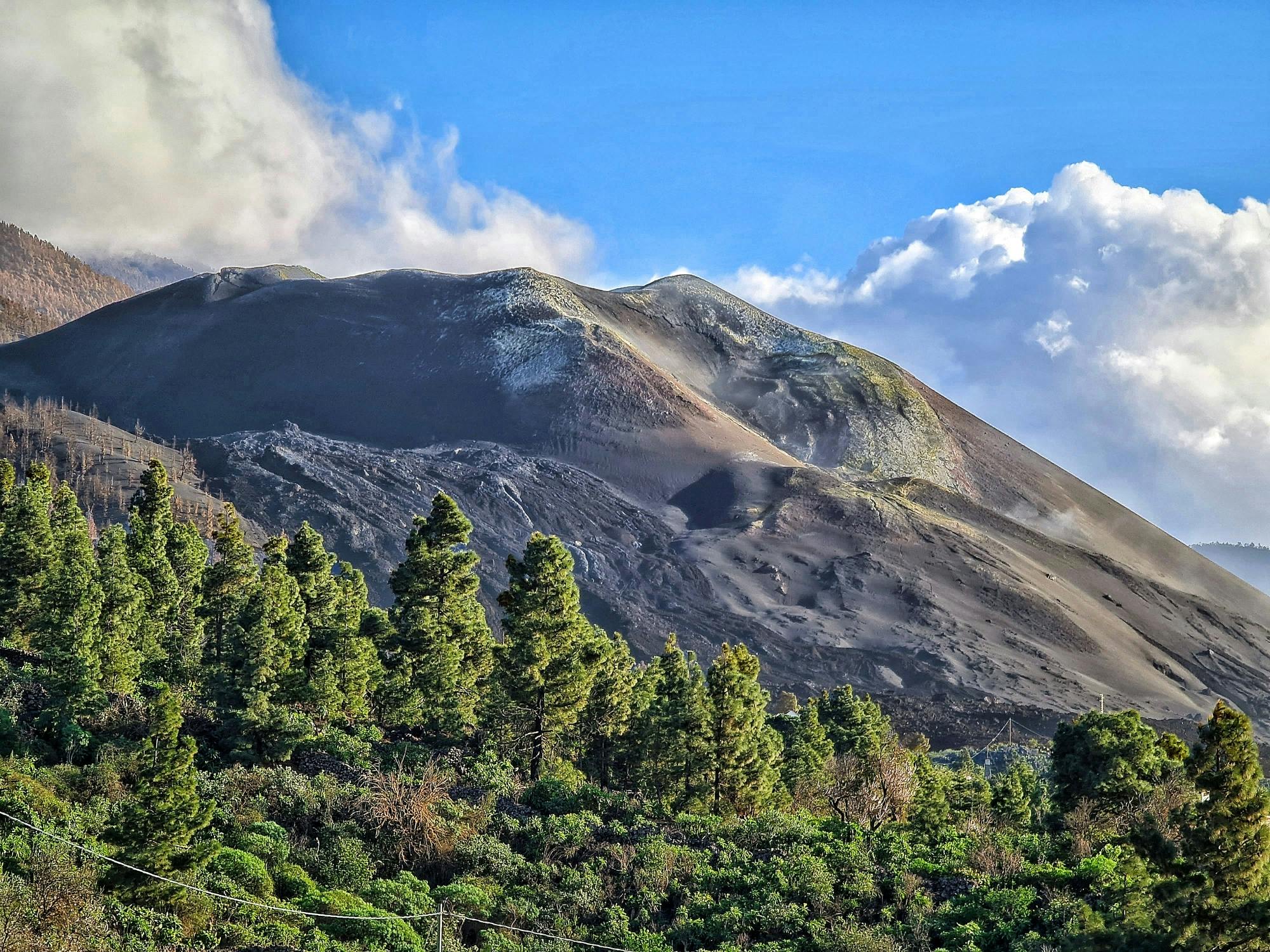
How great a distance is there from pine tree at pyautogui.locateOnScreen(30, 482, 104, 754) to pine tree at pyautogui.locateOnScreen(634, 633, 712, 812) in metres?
18.0

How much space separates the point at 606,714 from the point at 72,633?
62.5 feet

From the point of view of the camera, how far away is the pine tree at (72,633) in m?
30.3

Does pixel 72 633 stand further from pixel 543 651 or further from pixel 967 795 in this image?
pixel 967 795

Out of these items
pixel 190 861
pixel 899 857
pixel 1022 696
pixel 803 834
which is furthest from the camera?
pixel 1022 696

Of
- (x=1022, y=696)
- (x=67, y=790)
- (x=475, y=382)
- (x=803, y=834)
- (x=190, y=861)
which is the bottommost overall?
(x=67, y=790)

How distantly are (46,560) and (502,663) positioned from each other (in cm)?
1818

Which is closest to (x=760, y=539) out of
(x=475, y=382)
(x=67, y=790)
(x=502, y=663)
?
(x=475, y=382)

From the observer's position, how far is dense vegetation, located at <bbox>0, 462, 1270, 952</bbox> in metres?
19.3

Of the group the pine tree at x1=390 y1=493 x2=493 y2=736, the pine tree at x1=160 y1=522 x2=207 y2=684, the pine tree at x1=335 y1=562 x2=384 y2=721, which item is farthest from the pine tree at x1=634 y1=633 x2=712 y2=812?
the pine tree at x1=160 y1=522 x2=207 y2=684

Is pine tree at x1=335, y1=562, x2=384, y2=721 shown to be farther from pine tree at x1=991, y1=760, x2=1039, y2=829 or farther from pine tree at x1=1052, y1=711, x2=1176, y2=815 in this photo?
pine tree at x1=1052, y1=711, x2=1176, y2=815

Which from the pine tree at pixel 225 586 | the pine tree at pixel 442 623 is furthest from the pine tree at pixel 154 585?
the pine tree at pixel 442 623

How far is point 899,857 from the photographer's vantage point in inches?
1087

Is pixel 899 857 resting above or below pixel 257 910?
above

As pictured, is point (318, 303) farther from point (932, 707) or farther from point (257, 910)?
point (257, 910)
